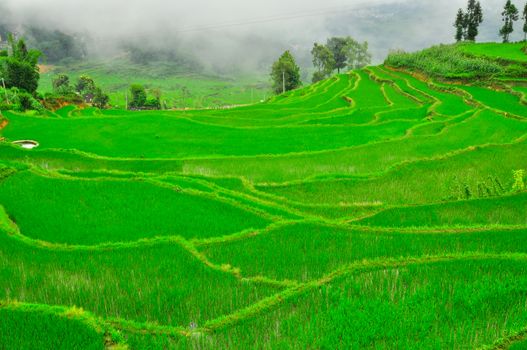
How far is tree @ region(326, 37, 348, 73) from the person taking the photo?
84.9 m

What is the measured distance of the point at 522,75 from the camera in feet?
123

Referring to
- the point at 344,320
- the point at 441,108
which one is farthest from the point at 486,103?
the point at 344,320


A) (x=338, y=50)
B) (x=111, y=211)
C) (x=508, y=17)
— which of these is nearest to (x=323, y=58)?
(x=338, y=50)

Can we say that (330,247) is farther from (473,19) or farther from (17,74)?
(473,19)

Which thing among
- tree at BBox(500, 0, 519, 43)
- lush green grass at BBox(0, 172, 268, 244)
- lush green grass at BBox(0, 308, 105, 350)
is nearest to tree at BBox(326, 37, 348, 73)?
tree at BBox(500, 0, 519, 43)

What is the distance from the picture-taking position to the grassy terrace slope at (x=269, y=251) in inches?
161

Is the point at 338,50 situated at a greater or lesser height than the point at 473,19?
lesser

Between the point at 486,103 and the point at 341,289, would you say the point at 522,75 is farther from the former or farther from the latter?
the point at 341,289

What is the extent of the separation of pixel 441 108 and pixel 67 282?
86.8 ft

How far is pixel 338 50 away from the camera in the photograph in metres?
86.1

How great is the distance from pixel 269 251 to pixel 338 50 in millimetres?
85440

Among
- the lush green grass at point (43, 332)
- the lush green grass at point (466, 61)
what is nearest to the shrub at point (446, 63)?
the lush green grass at point (466, 61)

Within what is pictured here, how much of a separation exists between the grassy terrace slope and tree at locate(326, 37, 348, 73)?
73119 millimetres

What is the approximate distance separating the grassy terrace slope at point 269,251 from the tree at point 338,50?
2879 inches
